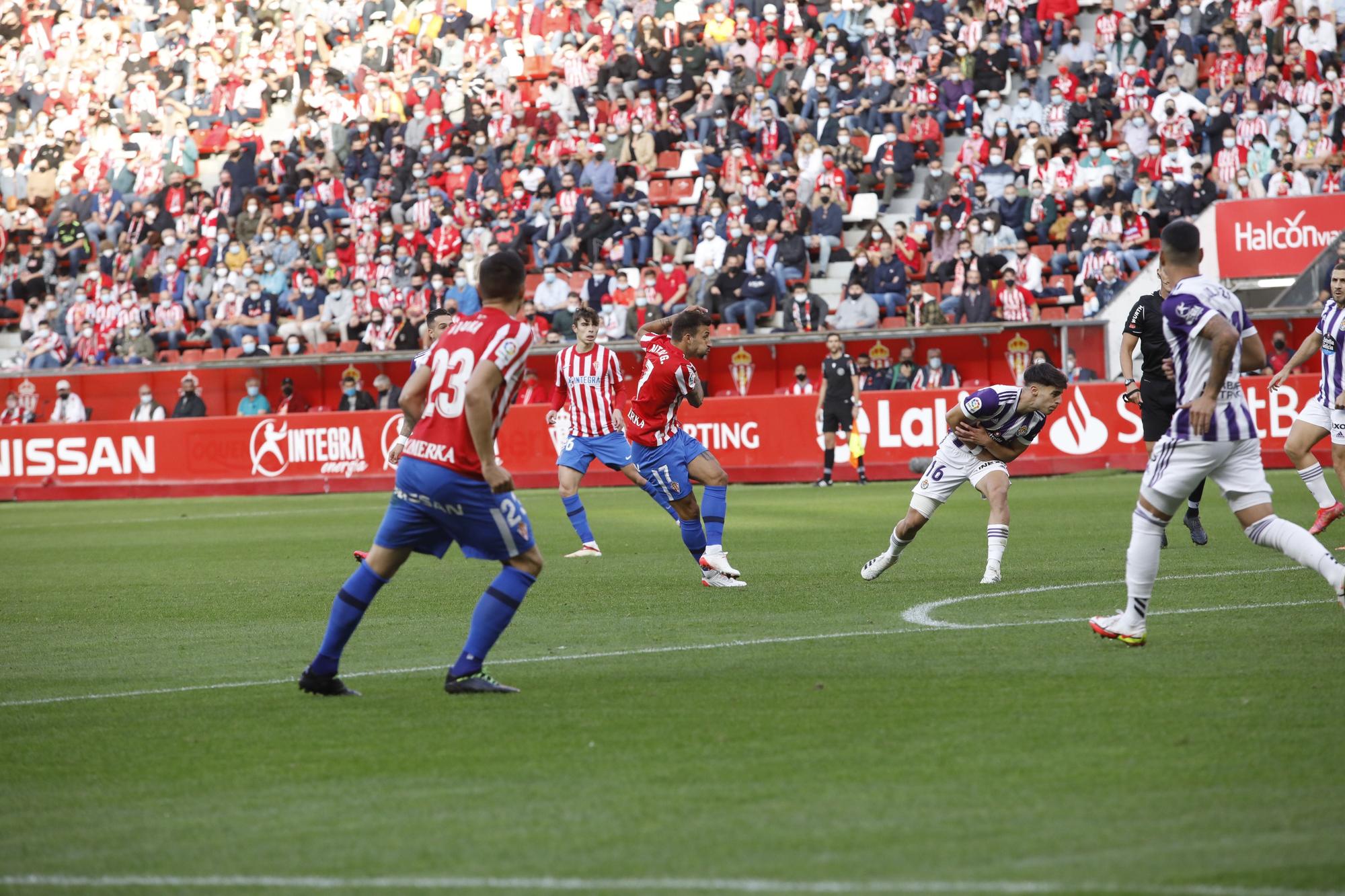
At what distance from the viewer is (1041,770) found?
218 inches

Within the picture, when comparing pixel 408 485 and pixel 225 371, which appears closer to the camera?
pixel 408 485

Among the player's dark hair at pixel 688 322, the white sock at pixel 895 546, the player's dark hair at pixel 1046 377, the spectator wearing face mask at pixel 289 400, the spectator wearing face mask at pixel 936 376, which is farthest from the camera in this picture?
the spectator wearing face mask at pixel 289 400

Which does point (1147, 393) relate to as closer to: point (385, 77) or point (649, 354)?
point (649, 354)

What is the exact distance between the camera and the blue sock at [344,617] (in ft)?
24.6

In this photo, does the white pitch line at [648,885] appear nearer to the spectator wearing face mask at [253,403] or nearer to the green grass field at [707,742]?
the green grass field at [707,742]

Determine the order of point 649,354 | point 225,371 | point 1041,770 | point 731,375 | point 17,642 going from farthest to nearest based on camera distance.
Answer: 1. point 225,371
2. point 731,375
3. point 649,354
4. point 17,642
5. point 1041,770

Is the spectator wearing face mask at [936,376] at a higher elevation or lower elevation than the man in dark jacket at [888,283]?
lower

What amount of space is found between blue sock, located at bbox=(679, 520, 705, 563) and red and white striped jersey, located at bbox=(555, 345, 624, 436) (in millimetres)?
3213

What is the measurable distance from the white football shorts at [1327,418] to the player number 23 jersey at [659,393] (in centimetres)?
518

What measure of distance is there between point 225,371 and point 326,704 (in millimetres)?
26298

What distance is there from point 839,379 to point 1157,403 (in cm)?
1129

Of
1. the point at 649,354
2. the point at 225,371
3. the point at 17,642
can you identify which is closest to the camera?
the point at 17,642

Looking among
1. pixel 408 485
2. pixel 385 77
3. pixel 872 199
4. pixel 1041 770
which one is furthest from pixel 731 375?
pixel 1041 770

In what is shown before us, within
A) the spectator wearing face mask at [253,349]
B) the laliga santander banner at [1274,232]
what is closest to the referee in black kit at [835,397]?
the laliga santander banner at [1274,232]
